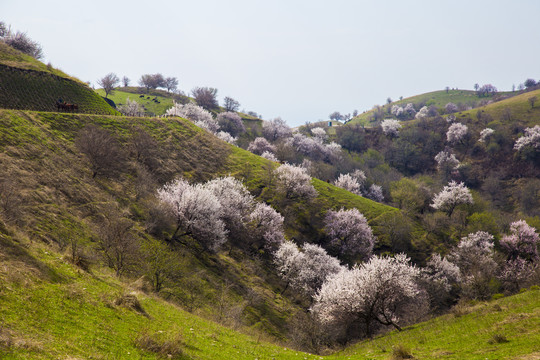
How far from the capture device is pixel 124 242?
28.9 metres

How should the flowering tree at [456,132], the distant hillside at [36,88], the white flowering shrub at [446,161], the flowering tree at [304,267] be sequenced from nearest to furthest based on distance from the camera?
the flowering tree at [304,267]
the distant hillside at [36,88]
the white flowering shrub at [446,161]
the flowering tree at [456,132]

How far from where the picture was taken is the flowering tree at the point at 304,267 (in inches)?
1916

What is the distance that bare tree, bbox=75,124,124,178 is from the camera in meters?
49.2

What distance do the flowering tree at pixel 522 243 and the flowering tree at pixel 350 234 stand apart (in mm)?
31827

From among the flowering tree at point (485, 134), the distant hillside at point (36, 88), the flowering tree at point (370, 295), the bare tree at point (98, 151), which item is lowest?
the flowering tree at point (370, 295)

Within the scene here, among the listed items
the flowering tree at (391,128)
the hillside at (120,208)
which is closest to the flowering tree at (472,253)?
the hillside at (120,208)

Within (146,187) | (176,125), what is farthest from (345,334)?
(176,125)

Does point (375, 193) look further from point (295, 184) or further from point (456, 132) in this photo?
point (456, 132)

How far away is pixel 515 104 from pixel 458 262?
139127 mm

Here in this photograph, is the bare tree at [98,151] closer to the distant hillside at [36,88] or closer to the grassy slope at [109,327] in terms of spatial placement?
the distant hillside at [36,88]

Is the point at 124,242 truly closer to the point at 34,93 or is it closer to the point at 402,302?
the point at 402,302

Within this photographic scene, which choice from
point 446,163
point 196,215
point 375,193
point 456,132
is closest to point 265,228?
point 196,215

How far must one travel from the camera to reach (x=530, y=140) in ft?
415

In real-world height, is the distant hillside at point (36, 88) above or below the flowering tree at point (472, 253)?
above
